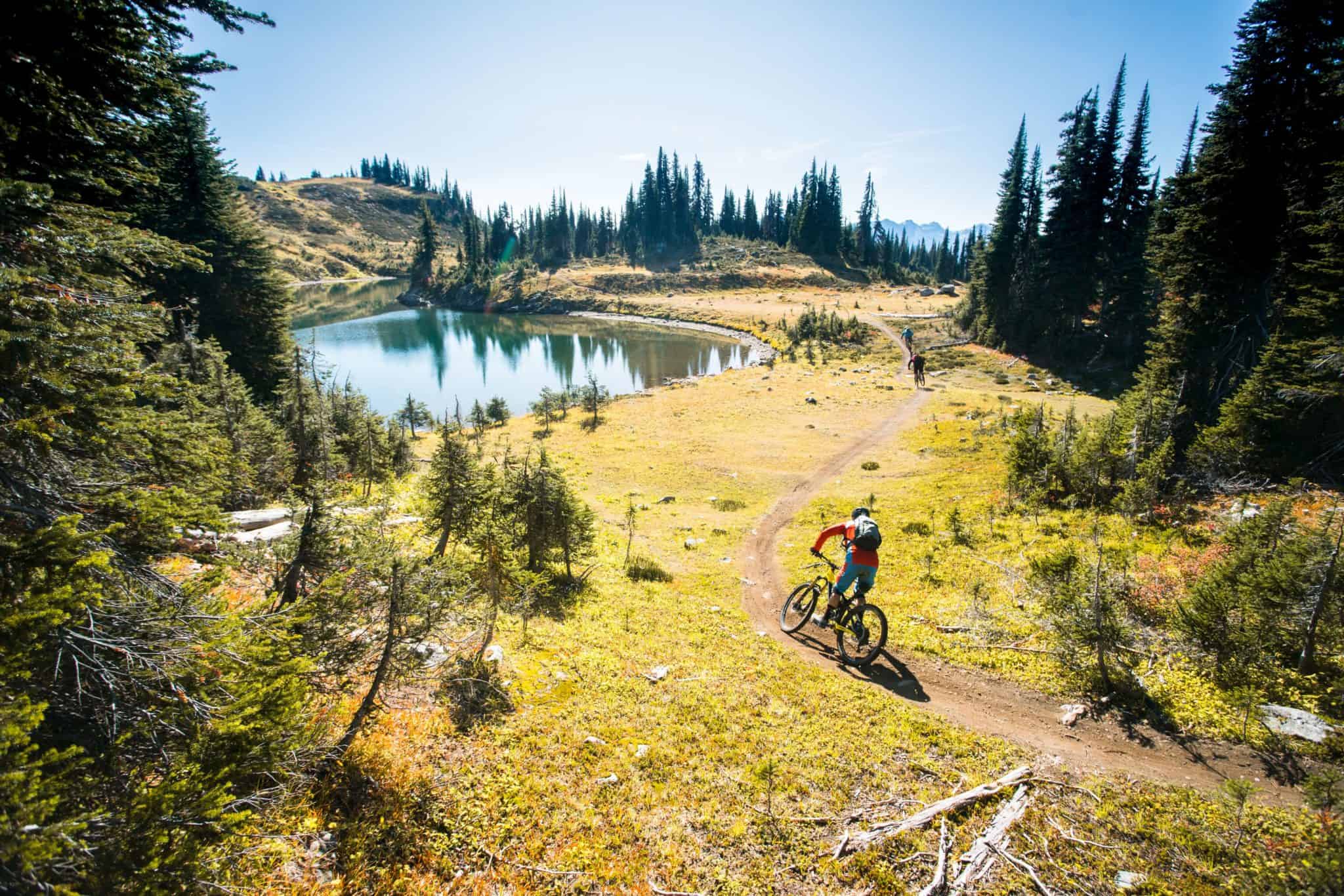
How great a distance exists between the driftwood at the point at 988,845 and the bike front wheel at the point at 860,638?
11.8ft

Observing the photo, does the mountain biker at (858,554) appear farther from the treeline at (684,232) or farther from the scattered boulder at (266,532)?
the treeline at (684,232)

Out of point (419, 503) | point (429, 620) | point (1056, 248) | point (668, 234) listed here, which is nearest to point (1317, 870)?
point (429, 620)

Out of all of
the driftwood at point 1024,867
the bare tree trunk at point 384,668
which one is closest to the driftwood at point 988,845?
the driftwood at point 1024,867

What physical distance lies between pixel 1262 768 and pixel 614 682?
8.95 meters

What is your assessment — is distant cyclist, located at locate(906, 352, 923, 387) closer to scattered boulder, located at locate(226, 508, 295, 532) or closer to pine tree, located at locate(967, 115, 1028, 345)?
pine tree, located at locate(967, 115, 1028, 345)

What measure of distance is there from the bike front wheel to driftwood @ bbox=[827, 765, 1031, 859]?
329 cm

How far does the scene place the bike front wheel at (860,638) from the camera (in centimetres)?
1021

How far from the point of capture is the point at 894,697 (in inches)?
369

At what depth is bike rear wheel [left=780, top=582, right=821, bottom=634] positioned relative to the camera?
39.4 ft

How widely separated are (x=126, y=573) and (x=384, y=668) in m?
2.91

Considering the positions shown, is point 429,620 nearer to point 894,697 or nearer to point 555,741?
point 555,741

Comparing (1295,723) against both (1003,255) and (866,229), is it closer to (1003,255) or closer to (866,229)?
(1003,255)

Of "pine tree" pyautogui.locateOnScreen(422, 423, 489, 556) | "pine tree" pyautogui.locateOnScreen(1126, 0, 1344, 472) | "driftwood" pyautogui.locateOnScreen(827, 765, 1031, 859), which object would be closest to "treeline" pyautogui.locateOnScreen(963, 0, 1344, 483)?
"pine tree" pyautogui.locateOnScreen(1126, 0, 1344, 472)

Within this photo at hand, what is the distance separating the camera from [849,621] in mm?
10648
